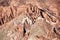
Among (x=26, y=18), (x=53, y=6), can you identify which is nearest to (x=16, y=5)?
(x=26, y=18)

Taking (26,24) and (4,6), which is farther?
(4,6)

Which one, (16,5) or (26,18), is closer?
(26,18)

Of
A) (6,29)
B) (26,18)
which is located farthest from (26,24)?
(6,29)

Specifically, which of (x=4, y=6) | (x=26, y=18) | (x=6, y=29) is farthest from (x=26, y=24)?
(x=4, y=6)

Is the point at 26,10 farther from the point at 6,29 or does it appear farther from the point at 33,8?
the point at 6,29

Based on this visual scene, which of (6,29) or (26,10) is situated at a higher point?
(26,10)

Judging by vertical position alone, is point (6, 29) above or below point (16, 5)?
below

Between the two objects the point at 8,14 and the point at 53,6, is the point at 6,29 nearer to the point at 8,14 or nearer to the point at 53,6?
the point at 8,14
